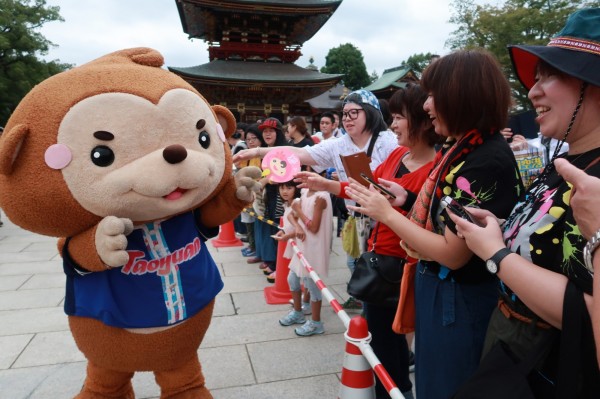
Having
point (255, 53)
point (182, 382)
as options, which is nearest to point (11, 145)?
point (182, 382)

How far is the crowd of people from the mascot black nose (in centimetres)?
75

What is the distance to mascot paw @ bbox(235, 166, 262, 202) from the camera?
2.02 m

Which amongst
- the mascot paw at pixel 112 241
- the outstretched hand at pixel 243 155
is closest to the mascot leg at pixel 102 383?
the mascot paw at pixel 112 241

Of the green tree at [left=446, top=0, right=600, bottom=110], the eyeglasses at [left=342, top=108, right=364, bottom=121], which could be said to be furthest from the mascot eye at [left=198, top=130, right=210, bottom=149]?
the green tree at [left=446, top=0, right=600, bottom=110]

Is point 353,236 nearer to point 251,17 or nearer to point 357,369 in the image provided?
point 357,369

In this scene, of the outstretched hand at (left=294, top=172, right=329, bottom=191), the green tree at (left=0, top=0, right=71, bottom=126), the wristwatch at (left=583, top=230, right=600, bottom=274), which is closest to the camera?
the wristwatch at (left=583, top=230, right=600, bottom=274)

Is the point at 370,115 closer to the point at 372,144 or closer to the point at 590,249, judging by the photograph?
the point at 372,144

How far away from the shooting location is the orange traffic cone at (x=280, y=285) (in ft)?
13.2

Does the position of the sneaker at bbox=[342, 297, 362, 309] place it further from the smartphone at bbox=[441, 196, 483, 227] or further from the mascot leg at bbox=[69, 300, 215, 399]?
the smartphone at bbox=[441, 196, 483, 227]

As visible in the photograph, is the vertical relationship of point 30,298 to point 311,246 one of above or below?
below

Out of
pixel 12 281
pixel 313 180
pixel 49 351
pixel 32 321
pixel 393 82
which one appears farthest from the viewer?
pixel 393 82

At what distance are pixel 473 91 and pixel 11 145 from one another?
173 cm

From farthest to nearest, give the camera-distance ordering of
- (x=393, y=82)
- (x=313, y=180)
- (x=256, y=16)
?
(x=393, y=82) < (x=256, y=16) < (x=313, y=180)

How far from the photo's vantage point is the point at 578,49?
1.06m
